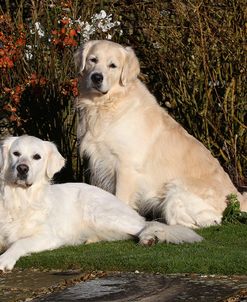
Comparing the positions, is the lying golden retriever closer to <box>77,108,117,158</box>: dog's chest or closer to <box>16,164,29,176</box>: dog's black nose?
<box>77,108,117,158</box>: dog's chest

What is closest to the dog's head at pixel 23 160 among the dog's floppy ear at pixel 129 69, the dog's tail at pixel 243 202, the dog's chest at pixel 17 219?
the dog's chest at pixel 17 219

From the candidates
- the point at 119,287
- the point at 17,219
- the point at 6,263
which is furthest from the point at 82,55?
the point at 119,287

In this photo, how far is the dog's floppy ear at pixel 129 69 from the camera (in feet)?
23.6

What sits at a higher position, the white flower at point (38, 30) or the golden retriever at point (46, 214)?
the white flower at point (38, 30)

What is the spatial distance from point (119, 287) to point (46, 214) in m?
1.59

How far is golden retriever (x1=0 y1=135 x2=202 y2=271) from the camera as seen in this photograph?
568 cm

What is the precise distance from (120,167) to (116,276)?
2.38m

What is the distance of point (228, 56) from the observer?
7.92 meters

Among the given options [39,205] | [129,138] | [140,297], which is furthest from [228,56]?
[140,297]

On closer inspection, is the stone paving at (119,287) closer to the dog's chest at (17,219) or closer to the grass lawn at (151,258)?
the grass lawn at (151,258)

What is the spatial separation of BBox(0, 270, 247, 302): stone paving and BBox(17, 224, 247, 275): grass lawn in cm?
15

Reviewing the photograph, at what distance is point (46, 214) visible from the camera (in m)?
5.87

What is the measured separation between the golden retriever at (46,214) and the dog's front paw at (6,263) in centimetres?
6

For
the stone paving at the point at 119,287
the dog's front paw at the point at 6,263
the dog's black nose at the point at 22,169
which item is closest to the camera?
the stone paving at the point at 119,287
